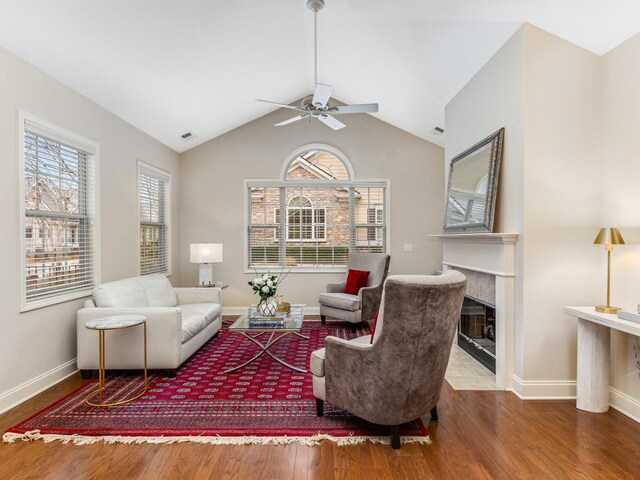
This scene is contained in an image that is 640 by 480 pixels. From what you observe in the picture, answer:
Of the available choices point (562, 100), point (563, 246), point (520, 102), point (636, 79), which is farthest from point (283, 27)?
point (563, 246)

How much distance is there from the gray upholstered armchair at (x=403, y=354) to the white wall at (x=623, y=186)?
1.43 meters

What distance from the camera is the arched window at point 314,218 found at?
626cm

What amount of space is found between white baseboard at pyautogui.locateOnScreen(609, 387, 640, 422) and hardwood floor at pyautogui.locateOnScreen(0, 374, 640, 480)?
91 millimetres

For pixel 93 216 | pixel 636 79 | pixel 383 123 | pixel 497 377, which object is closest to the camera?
pixel 636 79

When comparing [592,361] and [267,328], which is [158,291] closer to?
[267,328]

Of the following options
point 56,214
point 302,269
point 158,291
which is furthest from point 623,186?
point 56,214

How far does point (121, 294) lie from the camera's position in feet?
12.2

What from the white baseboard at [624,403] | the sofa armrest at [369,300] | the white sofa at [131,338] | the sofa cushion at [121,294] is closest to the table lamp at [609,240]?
the white baseboard at [624,403]

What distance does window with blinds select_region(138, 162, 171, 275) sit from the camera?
16.5 ft

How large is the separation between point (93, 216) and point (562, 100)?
14.6 ft

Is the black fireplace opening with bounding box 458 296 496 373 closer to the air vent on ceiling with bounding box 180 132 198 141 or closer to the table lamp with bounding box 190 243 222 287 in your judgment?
the table lamp with bounding box 190 243 222 287

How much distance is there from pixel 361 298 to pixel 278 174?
250 centimetres

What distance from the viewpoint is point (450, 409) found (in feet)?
9.18

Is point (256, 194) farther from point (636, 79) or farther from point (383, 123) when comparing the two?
point (636, 79)
